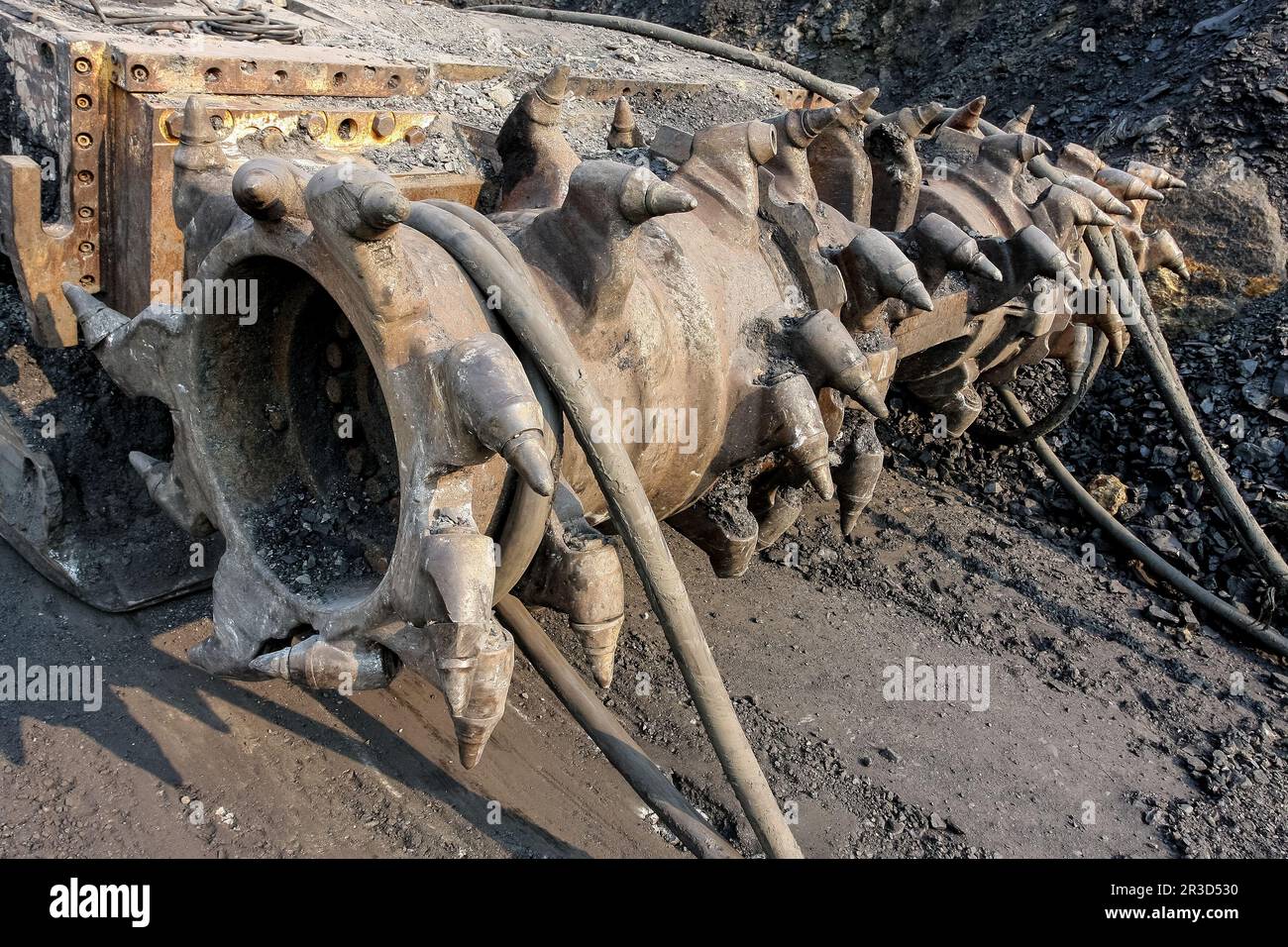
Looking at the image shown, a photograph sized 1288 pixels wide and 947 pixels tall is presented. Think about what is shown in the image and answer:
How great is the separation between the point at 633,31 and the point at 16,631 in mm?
3698

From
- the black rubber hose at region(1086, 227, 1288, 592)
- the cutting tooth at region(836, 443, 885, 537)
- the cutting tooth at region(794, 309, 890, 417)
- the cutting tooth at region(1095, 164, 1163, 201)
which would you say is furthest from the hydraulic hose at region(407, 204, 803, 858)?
the cutting tooth at region(1095, 164, 1163, 201)

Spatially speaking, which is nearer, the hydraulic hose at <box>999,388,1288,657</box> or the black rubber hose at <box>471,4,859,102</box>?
the hydraulic hose at <box>999,388,1288,657</box>

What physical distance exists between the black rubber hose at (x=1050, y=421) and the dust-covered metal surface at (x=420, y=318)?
0.68 m

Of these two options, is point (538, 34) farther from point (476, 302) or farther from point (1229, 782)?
point (1229, 782)

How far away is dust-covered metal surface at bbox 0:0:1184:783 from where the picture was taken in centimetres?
198

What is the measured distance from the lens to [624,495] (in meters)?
2.01

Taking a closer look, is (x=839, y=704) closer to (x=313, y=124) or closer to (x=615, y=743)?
(x=615, y=743)

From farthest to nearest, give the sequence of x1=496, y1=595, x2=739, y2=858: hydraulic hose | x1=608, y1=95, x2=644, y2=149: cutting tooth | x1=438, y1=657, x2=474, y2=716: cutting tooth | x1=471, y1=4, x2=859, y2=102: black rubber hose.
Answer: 1. x1=471, y1=4, x2=859, y2=102: black rubber hose
2. x1=608, y1=95, x2=644, y2=149: cutting tooth
3. x1=496, y1=595, x2=739, y2=858: hydraulic hose
4. x1=438, y1=657, x2=474, y2=716: cutting tooth

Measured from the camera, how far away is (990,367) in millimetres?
4207

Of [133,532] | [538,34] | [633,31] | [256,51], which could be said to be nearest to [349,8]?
[538,34]

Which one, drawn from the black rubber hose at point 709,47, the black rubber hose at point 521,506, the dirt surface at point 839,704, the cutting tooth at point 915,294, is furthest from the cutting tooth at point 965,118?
the black rubber hose at point 521,506

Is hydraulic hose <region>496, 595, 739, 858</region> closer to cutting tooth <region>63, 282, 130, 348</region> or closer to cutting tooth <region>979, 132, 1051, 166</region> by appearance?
cutting tooth <region>63, 282, 130, 348</region>

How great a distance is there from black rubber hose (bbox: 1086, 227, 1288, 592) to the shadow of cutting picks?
8.61 ft

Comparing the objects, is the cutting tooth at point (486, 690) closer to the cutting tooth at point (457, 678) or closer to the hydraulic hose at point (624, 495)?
the cutting tooth at point (457, 678)
